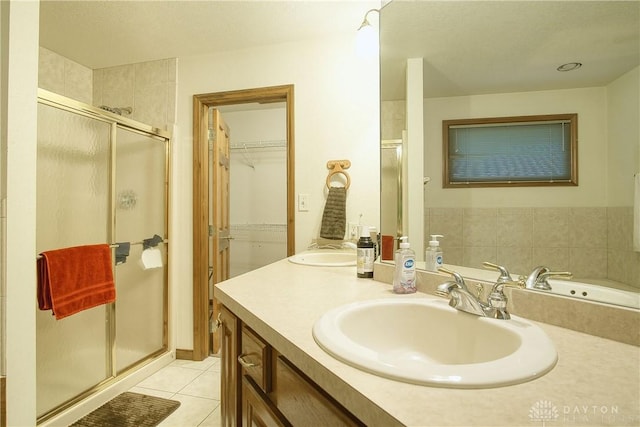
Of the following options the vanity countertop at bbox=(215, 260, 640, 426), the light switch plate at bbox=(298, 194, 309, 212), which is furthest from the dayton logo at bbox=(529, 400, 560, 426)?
the light switch plate at bbox=(298, 194, 309, 212)

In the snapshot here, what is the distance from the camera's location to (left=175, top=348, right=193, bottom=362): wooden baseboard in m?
2.19

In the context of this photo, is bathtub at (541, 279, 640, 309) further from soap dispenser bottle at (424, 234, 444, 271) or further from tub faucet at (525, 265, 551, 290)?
soap dispenser bottle at (424, 234, 444, 271)

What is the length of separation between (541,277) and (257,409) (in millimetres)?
747

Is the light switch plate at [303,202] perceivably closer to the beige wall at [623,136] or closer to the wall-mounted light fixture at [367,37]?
the wall-mounted light fixture at [367,37]

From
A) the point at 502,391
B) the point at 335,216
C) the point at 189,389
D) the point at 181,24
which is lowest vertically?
the point at 189,389

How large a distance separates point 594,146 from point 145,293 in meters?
2.36

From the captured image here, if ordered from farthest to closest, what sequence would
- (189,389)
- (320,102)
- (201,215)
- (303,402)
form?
(201,215) → (320,102) → (189,389) → (303,402)

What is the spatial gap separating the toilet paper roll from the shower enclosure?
0.15 feet

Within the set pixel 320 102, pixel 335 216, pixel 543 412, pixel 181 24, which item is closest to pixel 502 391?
pixel 543 412

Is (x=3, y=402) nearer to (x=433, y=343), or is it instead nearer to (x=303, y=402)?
(x=303, y=402)

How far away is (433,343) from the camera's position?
749 mm

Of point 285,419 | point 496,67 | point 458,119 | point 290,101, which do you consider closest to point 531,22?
point 496,67

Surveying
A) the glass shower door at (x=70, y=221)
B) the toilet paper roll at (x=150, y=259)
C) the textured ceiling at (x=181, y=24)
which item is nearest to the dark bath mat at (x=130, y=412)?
the glass shower door at (x=70, y=221)

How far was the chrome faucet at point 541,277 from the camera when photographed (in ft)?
2.22
